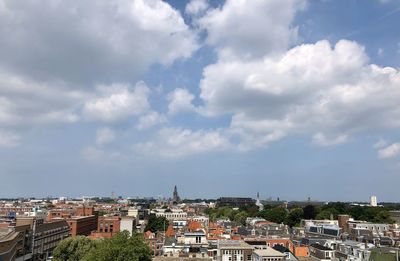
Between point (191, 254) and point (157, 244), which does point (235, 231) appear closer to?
point (157, 244)

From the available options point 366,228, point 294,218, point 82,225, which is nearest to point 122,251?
point 82,225

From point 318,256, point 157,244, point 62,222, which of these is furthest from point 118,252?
point 62,222

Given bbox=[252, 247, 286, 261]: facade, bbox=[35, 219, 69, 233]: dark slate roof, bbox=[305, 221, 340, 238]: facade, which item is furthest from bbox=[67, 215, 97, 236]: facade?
bbox=[252, 247, 286, 261]: facade

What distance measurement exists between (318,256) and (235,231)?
4807 centimetres

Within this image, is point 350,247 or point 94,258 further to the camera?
point 350,247

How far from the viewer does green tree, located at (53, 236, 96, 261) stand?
8762 cm

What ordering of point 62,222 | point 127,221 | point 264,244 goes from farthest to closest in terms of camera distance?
point 127,221
point 62,222
point 264,244

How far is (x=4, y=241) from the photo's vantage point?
80.7m

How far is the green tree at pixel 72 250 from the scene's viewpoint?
8762 centimetres

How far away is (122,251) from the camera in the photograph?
226 feet

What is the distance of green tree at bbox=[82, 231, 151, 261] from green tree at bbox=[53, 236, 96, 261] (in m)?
16.1

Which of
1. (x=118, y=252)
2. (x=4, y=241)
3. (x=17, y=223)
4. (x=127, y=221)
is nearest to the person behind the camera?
(x=118, y=252)

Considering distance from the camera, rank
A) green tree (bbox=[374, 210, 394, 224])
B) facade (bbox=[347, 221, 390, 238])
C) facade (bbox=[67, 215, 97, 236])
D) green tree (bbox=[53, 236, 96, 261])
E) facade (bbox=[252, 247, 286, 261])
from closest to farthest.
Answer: facade (bbox=[252, 247, 286, 261]), green tree (bbox=[53, 236, 96, 261]), facade (bbox=[347, 221, 390, 238]), facade (bbox=[67, 215, 97, 236]), green tree (bbox=[374, 210, 394, 224])

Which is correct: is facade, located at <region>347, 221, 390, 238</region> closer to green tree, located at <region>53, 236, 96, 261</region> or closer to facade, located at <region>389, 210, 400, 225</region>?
facade, located at <region>389, 210, 400, 225</region>
